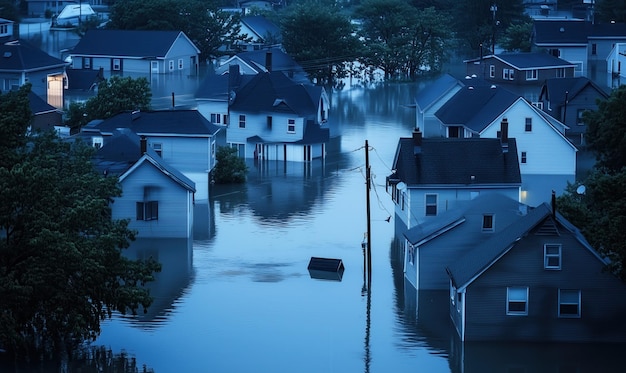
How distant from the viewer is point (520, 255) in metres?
Answer: 32.5

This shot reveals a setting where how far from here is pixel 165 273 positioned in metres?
40.4

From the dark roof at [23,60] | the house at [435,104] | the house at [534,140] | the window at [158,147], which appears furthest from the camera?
the dark roof at [23,60]

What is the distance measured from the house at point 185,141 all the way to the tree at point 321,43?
35.6 metres

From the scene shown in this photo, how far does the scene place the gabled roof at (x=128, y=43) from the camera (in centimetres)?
9094

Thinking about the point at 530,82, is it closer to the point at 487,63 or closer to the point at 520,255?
the point at 487,63

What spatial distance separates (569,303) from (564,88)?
1353 inches

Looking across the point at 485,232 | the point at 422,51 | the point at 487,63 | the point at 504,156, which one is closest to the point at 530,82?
the point at 487,63

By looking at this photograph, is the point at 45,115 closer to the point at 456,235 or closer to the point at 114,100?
the point at 114,100

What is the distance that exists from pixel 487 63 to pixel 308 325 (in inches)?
2106

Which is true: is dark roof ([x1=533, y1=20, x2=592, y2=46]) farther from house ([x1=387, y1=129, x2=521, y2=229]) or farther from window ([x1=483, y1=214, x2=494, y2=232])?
window ([x1=483, y1=214, x2=494, y2=232])

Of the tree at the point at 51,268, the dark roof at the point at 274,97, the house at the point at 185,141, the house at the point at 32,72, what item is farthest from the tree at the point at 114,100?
the tree at the point at 51,268

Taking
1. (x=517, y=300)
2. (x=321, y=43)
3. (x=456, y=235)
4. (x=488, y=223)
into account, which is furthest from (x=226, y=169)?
(x=321, y=43)

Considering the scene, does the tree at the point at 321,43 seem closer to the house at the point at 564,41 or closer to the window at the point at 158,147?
the house at the point at 564,41

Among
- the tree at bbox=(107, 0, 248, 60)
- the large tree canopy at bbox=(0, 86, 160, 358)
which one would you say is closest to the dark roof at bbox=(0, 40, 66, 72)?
the tree at bbox=(107, 0, 248, 60)
